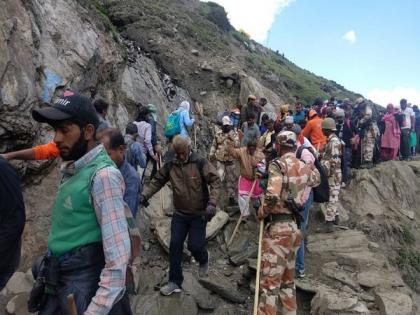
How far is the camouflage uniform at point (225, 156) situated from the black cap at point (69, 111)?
24.4ft

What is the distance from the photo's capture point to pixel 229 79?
18875mm

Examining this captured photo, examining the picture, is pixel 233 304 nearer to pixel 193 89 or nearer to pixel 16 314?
pixel 16 314

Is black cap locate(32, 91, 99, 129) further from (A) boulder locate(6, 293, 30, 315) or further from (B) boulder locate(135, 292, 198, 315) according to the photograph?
(B) boulder locate(135, 292, 198, 315)

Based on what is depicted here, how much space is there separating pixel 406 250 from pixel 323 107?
6.09 meters

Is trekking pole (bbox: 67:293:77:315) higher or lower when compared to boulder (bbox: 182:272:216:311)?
higher

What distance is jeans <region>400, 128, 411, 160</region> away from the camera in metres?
15.1

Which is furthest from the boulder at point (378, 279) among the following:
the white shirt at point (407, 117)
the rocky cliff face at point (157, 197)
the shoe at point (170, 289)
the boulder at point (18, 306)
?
the white shirt at point (407, 117)

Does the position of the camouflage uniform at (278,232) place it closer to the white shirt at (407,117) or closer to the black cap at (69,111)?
the black cap at (69,111)

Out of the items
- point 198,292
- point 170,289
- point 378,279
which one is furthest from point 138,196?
point 378,279

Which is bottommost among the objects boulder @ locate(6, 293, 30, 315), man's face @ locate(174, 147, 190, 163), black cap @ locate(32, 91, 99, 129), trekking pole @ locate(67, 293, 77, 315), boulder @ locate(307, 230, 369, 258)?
boulder @ locate(6, 293, 30, 315)

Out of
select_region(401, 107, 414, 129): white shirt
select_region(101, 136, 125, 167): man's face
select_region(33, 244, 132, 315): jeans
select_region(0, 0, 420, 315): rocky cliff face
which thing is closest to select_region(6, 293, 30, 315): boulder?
select_region(0, 0, 420, 315): rocky cliff face

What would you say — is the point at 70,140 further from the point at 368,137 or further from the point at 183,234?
the point at 368,137

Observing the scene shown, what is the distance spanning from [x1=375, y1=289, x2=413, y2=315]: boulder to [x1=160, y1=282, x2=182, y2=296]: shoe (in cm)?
321

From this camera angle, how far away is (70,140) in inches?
96.6
